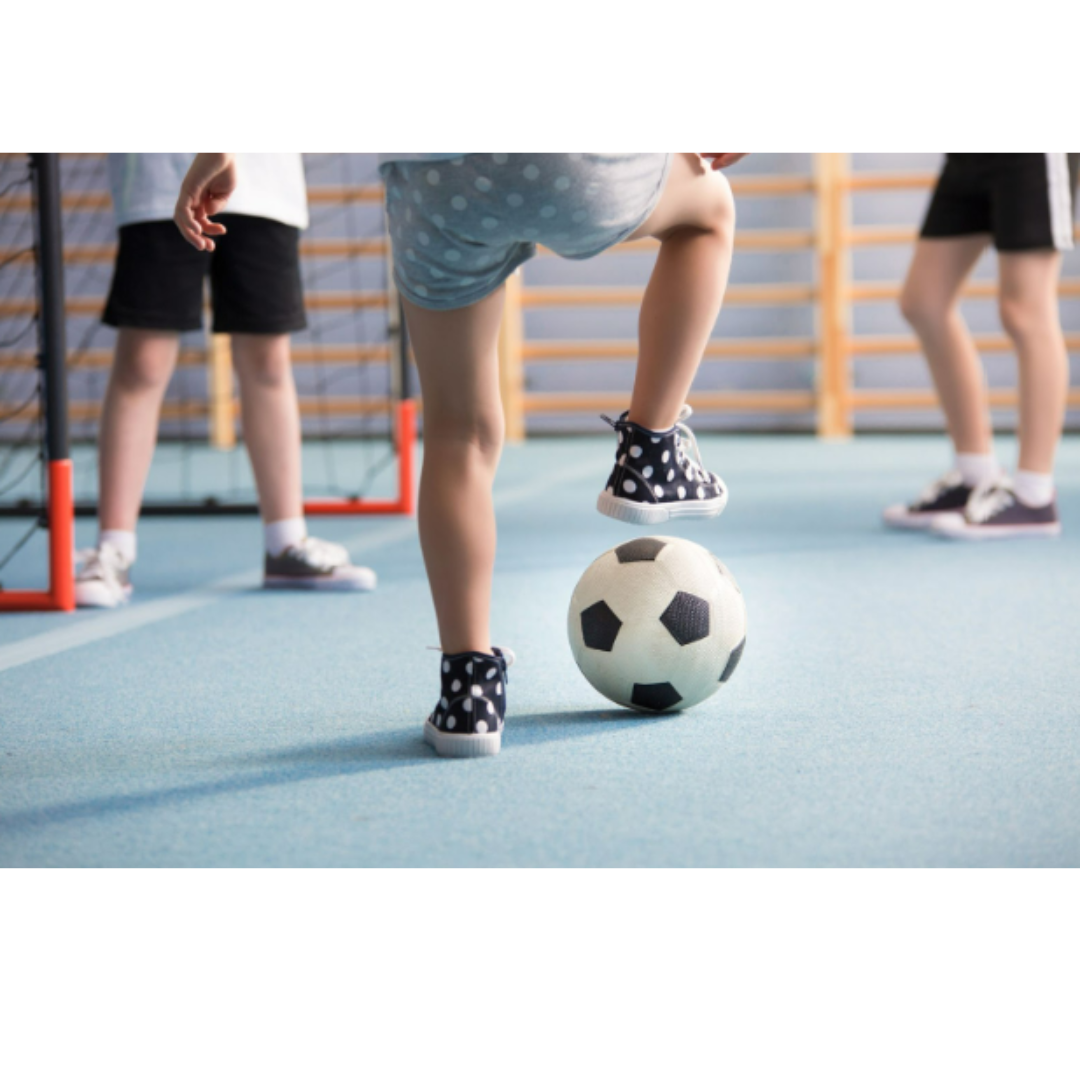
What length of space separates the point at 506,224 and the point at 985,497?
8.28 ft

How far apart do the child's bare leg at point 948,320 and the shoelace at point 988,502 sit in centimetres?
11

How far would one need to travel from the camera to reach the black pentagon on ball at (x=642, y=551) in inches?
76.2

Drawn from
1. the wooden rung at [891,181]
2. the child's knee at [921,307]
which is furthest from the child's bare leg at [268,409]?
the wooden rung at [891,181]

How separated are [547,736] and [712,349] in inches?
276

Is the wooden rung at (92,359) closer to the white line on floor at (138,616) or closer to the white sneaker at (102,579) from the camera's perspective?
the white line on floor at (138,616)

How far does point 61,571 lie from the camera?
2.82m

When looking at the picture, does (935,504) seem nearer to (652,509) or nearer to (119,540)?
(119,540)

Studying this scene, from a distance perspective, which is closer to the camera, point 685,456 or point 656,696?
point 685,456

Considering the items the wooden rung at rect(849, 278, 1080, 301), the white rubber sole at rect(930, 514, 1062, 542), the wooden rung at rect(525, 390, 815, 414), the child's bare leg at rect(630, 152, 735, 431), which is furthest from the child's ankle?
the wooden rung at rect(849, 278, 1080, 301)

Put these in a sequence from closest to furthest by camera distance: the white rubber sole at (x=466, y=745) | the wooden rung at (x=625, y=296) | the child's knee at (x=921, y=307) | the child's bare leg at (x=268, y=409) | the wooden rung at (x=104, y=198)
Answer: the white rubber sole at (x=466, y=745) < the child's bare leg at (x=268, y=409) < the child's knee at (x=921, y=307) < the wooden rung at (x=625, y=296) < the wooden rung at (x=104, y=198)

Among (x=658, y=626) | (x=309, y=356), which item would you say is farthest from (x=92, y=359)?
(x=658, y=626)

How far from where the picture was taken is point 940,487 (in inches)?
156

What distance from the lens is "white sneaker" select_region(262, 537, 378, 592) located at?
305 cm
